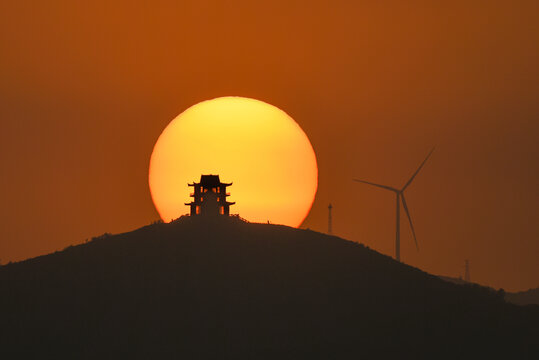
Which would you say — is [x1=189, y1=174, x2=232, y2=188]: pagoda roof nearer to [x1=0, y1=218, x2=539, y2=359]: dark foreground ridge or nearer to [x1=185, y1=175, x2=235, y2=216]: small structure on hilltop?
[x1=185, y1=175, x2=235, y2=216]: small structure on hilltop

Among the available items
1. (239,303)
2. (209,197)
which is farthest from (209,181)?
(239,303)

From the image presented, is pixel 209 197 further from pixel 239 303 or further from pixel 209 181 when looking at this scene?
pixel 239 303

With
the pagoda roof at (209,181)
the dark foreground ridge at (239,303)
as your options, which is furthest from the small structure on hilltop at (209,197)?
the dark foreground ridge at (239,303)

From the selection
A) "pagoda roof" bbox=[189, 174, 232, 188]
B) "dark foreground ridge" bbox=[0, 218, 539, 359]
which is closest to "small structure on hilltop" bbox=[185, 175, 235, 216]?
"pagoda roof" bbox=[189, 174, 232, 188]

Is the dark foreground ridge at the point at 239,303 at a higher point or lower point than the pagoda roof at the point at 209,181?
lower

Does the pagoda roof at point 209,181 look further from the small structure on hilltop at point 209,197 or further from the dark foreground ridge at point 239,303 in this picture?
the dark foreground ridge at point 239,303

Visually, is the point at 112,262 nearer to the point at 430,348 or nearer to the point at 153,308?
the point at 153,308
